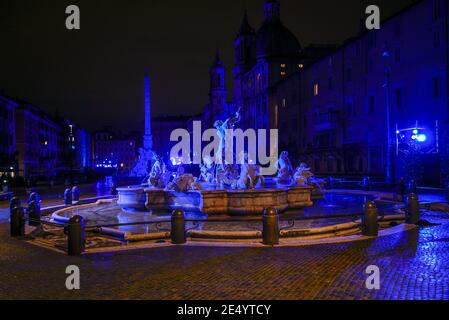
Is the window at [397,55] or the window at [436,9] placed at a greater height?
the window at [436,9]

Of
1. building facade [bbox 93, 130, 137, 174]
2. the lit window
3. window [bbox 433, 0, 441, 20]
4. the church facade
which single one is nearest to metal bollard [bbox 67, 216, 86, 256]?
the church facade

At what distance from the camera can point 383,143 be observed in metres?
39.0

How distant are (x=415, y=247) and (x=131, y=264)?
20.4ft

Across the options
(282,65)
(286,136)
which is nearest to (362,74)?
(286,136)

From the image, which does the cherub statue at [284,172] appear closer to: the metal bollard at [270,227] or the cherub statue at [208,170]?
the cherub statue at [208,170]

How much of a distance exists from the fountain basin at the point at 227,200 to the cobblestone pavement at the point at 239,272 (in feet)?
14.6

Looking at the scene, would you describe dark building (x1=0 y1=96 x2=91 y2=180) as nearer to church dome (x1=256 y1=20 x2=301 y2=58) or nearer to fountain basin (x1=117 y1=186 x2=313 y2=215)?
fountain basin (x1=117 y1=186 x2=313 y2=215)

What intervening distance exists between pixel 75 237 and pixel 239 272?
406 centimetres

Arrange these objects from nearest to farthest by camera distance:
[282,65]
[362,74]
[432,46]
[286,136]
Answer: [432,46]
[362,74]
[286,136]
[282,65]

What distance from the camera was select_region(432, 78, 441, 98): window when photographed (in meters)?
32.0

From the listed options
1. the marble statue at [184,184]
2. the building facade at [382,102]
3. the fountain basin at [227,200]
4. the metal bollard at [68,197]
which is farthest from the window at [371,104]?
the marble statue at [184,184]

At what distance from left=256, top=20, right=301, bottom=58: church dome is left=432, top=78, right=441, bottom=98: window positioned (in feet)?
143

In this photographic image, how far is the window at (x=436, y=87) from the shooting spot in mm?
31984
